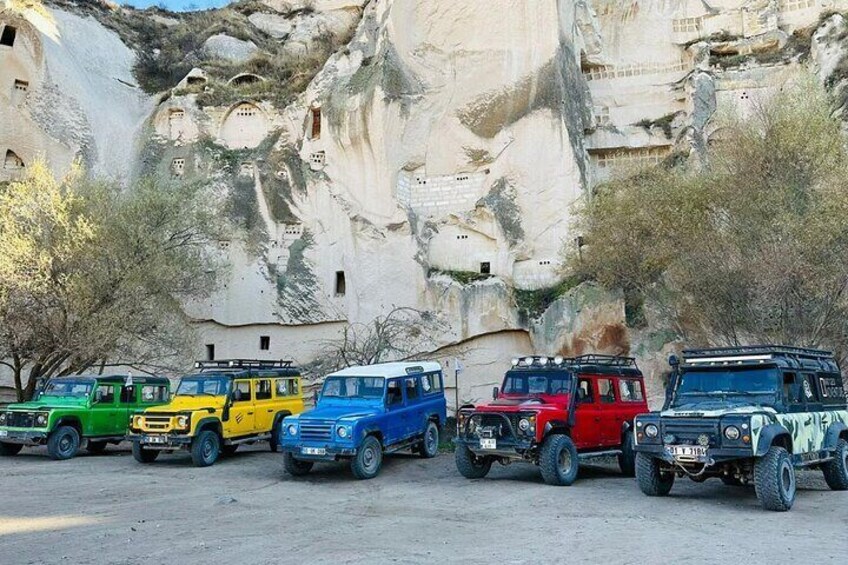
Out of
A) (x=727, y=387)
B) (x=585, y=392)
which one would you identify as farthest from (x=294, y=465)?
(x=727, y=387)

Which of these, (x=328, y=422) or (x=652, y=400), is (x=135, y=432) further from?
(x=652, y=400)

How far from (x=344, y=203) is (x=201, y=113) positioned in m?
7.08

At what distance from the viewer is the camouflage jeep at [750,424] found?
9.24 metres

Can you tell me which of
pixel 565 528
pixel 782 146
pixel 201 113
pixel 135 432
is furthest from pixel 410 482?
pixel 201 113

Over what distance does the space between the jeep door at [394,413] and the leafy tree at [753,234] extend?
6577 millimetres

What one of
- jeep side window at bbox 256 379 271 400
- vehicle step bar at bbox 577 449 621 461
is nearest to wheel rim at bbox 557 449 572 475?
vehicle step bar at bbox 577 449 621 461

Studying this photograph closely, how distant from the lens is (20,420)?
15258 mm

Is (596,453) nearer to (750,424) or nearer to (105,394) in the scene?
(750,424)

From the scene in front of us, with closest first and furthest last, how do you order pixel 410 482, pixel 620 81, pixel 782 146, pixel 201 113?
pixel 410 482 < pixel 782 146 < pixel 201 113 < pixel 620 81

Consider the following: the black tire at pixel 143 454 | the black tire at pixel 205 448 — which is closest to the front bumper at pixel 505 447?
the black tire at pixel 205 448

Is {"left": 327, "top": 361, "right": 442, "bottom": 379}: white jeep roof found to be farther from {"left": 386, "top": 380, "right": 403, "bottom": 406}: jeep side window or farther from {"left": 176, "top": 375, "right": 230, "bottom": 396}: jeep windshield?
{"left": 176, "top": 375, "right": 230, "bottom": 396}: jeep windshield

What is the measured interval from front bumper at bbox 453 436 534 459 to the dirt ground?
553mm

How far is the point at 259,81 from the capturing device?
2817cm

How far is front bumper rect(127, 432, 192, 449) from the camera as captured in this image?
1386cm
